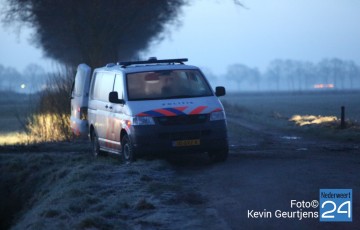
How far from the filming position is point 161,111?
50.0ft

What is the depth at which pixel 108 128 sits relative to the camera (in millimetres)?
17188

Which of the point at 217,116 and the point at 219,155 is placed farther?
the point at 219,155

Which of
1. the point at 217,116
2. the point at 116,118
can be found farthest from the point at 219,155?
the point at 116,118

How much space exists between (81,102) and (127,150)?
5.20 meters

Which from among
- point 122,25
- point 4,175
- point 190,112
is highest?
point 122,25

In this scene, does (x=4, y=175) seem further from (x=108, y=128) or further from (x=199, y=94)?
(x=199, y=94)

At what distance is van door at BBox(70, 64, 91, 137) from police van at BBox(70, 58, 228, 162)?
2.76m

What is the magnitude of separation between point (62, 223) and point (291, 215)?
2.81m

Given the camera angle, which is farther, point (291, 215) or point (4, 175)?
point (4, 175)

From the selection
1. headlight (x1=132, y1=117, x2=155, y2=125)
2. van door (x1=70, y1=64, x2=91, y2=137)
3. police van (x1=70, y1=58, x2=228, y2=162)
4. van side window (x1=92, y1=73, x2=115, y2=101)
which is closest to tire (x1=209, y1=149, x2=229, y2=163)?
police van (x1=70, y1=58, x2=228, y2=162)

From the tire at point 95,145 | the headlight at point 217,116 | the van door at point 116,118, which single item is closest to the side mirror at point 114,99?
the van door at point 116,118

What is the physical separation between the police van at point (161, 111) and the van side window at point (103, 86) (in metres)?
0.03

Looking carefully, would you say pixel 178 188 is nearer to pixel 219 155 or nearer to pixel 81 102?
pixel 219 155

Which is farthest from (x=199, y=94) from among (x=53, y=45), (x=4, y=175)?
(x=53, y=45)
